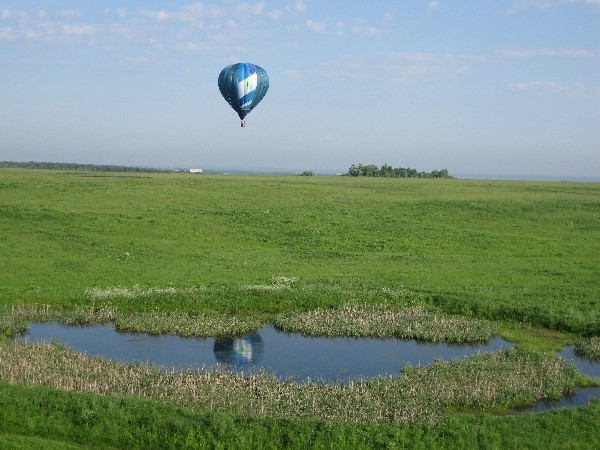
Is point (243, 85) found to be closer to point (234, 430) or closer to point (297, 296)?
point (297, 296)

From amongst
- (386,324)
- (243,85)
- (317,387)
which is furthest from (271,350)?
(243,85)

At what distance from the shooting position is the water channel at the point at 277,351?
2283cm

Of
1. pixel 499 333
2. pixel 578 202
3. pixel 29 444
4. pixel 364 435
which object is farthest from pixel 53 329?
pixel 578 202

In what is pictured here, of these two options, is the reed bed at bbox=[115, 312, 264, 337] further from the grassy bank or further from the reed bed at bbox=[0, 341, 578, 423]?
the grassy bank

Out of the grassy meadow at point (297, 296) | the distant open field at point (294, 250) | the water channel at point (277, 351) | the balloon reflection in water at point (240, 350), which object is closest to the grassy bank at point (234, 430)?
the grassy meadow at point (297, 296)

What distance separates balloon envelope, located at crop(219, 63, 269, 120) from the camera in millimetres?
39188

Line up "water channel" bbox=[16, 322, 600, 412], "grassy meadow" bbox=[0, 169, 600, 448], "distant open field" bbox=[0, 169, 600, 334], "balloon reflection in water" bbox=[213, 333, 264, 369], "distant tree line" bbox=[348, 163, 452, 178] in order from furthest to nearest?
1. "distant tree line" bbox=[348, 163, 452, 178]
2. "distant open field" bbox=[0, 169, 600, 334]
3. "balloon reflection in water" bbox=[213, 333, 264, 369]
4. "water channel" bbox=[16, 322, 600, 412]
5. "grassy meadow" bbox=[0, 169, 600, 448]

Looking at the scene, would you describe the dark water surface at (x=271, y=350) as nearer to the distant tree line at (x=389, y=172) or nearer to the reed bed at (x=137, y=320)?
the reed bed at (x=137, y=320)

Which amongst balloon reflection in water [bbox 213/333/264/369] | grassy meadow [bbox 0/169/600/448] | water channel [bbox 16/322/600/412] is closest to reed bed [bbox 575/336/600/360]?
grassy meadow [bbox 0/169/600/448]

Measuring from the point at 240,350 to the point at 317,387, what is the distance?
17.6 ft

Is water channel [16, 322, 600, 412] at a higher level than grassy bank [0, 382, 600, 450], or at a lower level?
lower

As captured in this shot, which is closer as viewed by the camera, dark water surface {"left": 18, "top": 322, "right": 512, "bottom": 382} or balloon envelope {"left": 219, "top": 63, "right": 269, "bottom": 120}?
dark water surface {"left": 18, "top": 322, "right": 512, "bottom": 382}

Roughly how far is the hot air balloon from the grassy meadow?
9.16 metres

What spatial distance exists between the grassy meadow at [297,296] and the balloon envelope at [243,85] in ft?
30.1
